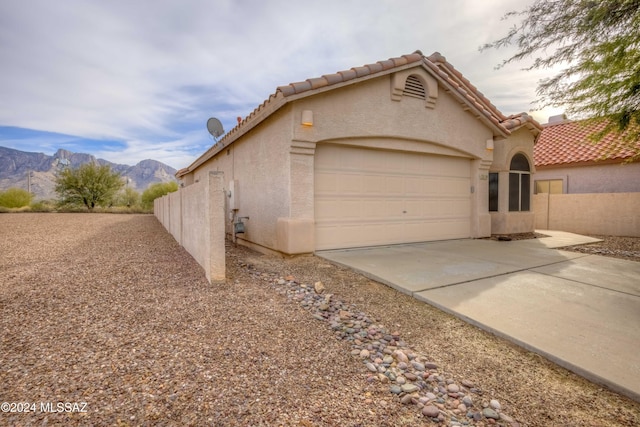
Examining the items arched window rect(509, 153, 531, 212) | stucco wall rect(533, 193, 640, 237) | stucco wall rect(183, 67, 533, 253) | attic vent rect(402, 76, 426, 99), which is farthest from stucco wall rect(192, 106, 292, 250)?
stucco wall rect(533, 193, 640, 237)


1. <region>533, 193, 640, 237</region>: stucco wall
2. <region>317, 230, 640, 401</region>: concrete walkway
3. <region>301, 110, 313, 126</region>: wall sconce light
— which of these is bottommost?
<region>317, 230, 640, 401</region>: concrete walkway

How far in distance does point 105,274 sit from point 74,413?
3.85 m

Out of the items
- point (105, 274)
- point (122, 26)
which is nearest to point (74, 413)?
point (105, 274)

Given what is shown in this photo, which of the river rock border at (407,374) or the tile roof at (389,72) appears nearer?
the river rock border at (407,374)

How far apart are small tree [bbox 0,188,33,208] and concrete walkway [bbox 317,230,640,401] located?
2756cm

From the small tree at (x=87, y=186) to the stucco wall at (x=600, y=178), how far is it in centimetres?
2980

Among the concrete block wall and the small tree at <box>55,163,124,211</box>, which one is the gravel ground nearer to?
the concrete block wall

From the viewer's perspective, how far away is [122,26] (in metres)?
7.30

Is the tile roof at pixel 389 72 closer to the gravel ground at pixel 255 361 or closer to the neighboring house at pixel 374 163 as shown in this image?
the neighboring house at pixel 374 163

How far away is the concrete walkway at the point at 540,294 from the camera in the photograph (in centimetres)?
292

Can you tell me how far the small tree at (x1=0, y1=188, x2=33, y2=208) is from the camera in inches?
901

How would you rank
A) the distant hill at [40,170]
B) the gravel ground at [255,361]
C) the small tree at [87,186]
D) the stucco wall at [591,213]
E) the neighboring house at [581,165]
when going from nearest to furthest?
the gravel ground at [255,361]
the stucco wall at [591,213]
the neighboring house at [581,165]
the small tree at [87,186]
the distant hill at [40,170]

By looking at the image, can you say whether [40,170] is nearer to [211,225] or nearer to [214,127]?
[214,127]

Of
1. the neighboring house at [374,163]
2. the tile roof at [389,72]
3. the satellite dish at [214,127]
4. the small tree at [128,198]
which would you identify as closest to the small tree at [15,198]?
the small tree at [128,198]
